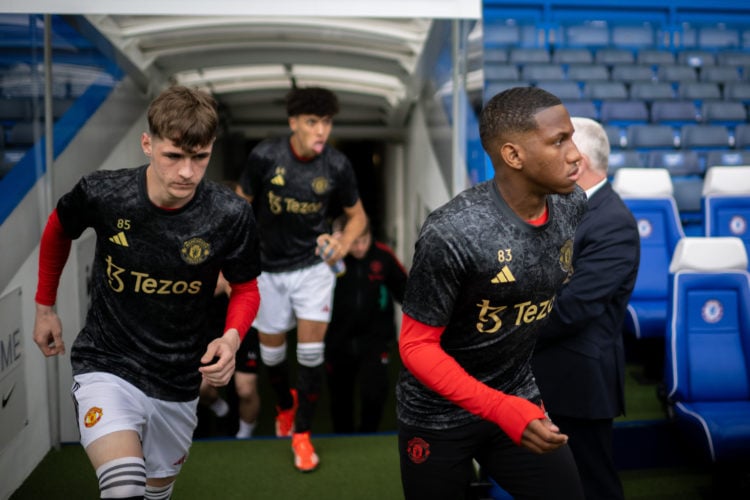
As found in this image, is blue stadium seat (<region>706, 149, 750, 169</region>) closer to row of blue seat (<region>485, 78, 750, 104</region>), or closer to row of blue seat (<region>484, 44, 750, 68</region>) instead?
row of blue seat (<region>485, 78, 750, 104</region>)

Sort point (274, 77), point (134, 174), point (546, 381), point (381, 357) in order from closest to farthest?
1. point (134, 174)
2. point (546, 381)
3. point (381, 357)
4. point (274, 77)

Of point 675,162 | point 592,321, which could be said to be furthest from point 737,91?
point 592,321

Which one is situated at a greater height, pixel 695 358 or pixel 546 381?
pixel 546 381

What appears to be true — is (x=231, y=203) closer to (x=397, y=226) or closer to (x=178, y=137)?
(x=178, y=137)

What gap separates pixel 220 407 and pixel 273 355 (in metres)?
0.89

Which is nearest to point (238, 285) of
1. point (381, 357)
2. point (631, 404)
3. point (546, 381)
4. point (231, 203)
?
point (231, 203)

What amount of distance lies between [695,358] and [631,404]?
0.53 meters

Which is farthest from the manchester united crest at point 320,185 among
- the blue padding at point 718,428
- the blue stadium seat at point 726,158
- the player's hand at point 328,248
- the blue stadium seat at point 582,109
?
the blue stadium seat at point 726,158

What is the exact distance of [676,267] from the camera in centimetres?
319

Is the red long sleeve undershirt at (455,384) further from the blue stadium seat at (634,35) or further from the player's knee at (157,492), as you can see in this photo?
the blue stadium seat at (634,35)

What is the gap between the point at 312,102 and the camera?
115 inches

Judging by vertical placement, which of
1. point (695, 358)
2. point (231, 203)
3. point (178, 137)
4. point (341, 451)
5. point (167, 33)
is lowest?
point (341, 451)

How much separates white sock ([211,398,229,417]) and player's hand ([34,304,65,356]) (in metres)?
1.93

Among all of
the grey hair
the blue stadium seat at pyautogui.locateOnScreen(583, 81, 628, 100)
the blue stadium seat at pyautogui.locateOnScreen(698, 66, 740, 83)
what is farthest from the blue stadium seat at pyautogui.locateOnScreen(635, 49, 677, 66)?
the grey hair
